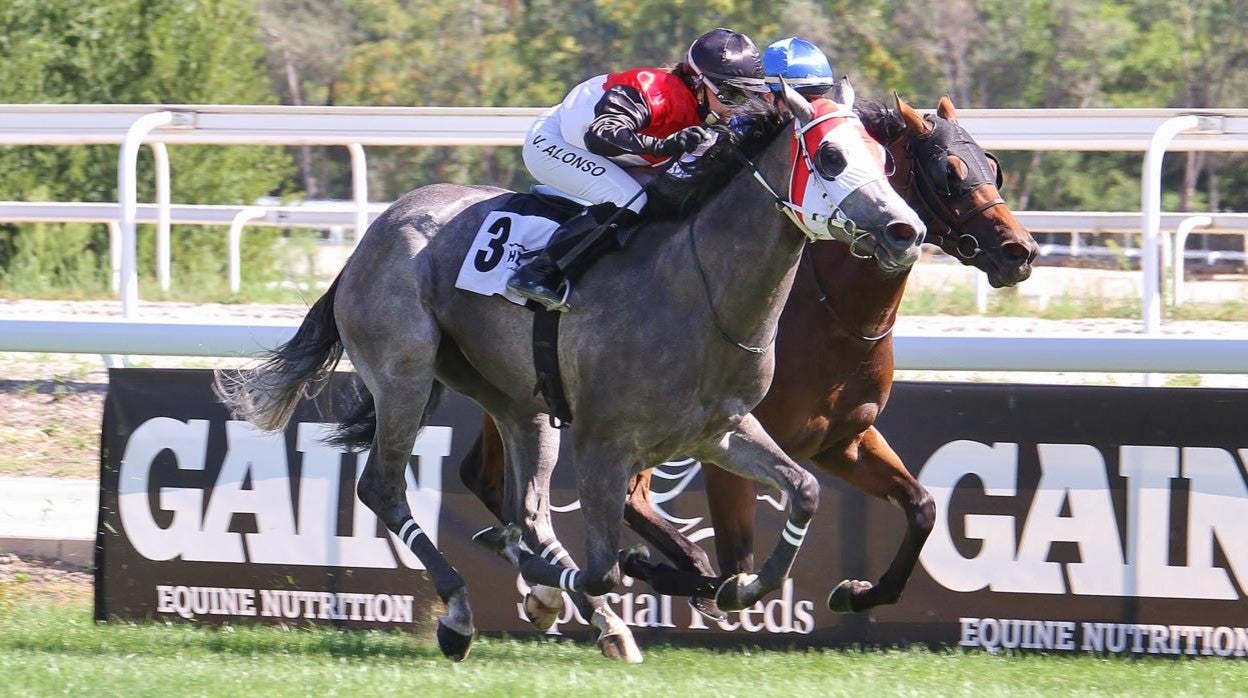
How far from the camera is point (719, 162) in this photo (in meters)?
4.81

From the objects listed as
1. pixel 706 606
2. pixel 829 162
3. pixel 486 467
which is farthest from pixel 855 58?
pixel 829 162

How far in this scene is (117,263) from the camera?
10.9m

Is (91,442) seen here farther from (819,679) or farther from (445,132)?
(819,679)

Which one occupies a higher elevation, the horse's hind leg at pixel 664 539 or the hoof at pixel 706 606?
the horse's hind leg at pixel 664 539

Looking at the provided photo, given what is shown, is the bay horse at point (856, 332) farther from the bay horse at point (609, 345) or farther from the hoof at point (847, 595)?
the bay horse at point (609, 345)

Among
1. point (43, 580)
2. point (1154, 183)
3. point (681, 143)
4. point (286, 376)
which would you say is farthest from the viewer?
point (43, 580)

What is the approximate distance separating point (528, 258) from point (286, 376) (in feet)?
4.23

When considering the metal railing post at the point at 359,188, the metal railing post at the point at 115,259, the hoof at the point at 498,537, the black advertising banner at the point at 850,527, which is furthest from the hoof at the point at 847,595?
the metal railing post at the point at 115,259

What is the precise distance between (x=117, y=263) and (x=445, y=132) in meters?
4.75

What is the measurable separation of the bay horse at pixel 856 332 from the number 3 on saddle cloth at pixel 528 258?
0.68m

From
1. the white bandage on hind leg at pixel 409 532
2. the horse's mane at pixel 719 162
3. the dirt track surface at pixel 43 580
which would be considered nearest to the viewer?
the horse's mane at pixel 719 162

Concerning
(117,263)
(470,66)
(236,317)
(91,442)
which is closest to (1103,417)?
(91,442)

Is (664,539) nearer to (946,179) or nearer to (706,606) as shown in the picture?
(706,606)

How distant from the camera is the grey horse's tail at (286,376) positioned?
5934 mm
